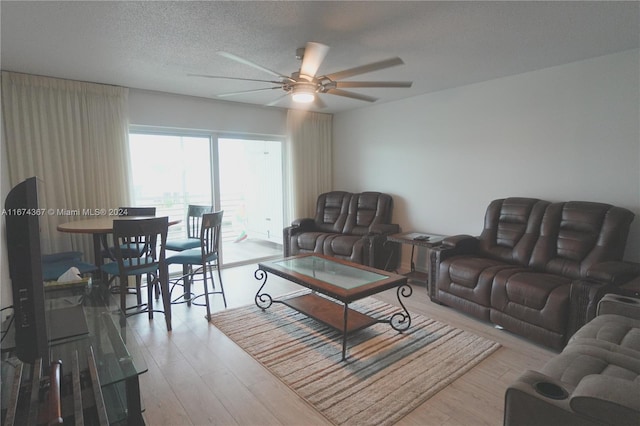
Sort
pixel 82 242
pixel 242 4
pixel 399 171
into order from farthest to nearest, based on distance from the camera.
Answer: pixel 399 171, pixel 82 242, pixel 242 4

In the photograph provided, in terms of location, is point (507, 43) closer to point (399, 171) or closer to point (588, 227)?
point (588, 227)

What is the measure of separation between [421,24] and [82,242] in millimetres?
4054

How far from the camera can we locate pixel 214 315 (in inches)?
129

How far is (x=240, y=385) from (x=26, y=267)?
1459 millimetres

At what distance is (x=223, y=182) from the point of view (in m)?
5.10

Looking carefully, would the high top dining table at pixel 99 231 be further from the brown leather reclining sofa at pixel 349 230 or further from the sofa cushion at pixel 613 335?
the sofa cushion at pixel 613 335

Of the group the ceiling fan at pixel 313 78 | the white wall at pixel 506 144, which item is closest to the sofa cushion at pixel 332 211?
the white wall at pixel 506 144

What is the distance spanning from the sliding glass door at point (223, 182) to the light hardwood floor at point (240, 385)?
2077 millimetres

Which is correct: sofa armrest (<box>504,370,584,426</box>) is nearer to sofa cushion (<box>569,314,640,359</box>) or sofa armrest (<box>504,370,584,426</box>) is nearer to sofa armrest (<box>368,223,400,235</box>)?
sofa cushion (<box>569,314,640,359</box>)

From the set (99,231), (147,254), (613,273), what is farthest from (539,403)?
(99,231)

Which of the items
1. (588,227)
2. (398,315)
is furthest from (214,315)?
(588,227)

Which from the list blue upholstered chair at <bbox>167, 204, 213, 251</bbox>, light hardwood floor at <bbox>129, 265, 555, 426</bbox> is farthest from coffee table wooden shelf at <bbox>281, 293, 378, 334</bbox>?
blue upholstered chair at <bbox>167, 204, 213, 251</bbox>

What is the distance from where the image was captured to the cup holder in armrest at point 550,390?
1328mm

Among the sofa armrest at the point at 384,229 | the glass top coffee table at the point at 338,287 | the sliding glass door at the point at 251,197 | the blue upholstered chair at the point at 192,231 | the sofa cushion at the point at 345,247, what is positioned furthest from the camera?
the sliding glass door at the point at 251,197
